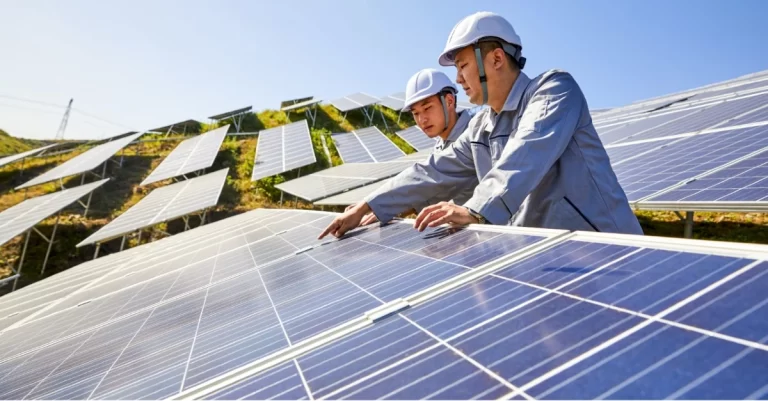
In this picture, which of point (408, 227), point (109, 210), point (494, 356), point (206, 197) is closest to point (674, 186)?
point (408, 227)

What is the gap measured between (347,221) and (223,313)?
1.96 m

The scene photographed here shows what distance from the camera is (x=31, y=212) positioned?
51.1ft

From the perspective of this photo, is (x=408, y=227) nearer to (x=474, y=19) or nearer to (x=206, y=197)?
(x=474, y=19)

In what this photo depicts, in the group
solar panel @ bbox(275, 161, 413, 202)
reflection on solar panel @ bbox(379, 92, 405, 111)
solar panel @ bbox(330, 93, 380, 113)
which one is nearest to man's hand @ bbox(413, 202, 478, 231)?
solar panel @ bbox(275, 161, 413, 202)

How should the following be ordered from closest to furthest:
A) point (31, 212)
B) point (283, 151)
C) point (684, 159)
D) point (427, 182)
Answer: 1. point (427, 182)
2. point (684, 159)
3. point (31, 212)
4. point (283, 151)

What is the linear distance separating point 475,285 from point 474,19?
236cm

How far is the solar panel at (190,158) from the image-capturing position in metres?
19.7

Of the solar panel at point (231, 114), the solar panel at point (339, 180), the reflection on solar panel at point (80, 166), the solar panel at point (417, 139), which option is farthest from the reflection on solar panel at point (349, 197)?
the solar panel at point (231, 114)

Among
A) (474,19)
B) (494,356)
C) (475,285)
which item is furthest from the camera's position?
(474,19)

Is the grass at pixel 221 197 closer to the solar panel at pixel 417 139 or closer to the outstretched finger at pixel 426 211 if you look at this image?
the solar panel at pixel 417 139

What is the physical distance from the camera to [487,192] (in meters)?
3.16

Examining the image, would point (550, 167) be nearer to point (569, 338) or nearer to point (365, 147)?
point (569, 338)

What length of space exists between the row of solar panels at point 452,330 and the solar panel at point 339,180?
9641 millimetres

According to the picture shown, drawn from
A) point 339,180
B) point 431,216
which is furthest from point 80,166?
point 431,216
